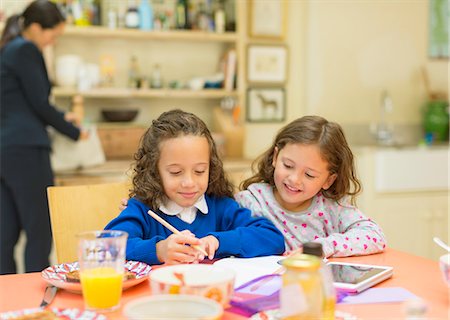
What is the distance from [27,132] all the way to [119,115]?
0.92 meters

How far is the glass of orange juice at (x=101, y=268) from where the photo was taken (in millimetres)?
1067

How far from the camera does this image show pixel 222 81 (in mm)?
3920

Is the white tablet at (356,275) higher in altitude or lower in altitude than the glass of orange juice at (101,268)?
lower

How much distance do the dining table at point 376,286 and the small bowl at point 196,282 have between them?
6 centimetres

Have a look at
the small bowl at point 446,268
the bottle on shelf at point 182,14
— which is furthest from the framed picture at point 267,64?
A: the small bowl at point 446,268

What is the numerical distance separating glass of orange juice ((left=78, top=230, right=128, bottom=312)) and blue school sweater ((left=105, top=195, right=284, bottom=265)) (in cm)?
29

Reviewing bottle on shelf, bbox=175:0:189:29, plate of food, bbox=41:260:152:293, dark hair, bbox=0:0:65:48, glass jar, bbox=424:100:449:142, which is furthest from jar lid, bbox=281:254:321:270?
glass jar, bbox=424:100:449:142

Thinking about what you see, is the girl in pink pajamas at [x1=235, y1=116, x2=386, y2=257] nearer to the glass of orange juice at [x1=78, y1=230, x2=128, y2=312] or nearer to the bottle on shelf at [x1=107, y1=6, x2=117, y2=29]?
the glass of orange juice at [x1=78, y1=230, x2=128, y2=312]

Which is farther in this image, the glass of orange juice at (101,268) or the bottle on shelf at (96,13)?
the bottle on shelf at (96,13)

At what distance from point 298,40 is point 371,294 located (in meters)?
3.18

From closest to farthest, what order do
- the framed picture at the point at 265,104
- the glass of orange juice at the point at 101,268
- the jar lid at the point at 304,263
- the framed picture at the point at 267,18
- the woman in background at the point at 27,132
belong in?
the jar lid at the point at 304,263 < the glass of orange juice at the point at 101,268 < the woman in background at the point at 27,132 < the framed picture at the point at 267,18 < the framed picture at the point at 265,104

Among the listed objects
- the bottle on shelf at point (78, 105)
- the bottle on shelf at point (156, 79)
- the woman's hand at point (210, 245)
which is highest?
the bottle on shelf at point (156, 79)

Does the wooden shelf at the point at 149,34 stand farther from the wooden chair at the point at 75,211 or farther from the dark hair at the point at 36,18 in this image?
the wooden chair at the point at 75,211

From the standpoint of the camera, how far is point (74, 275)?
4.09 ft
